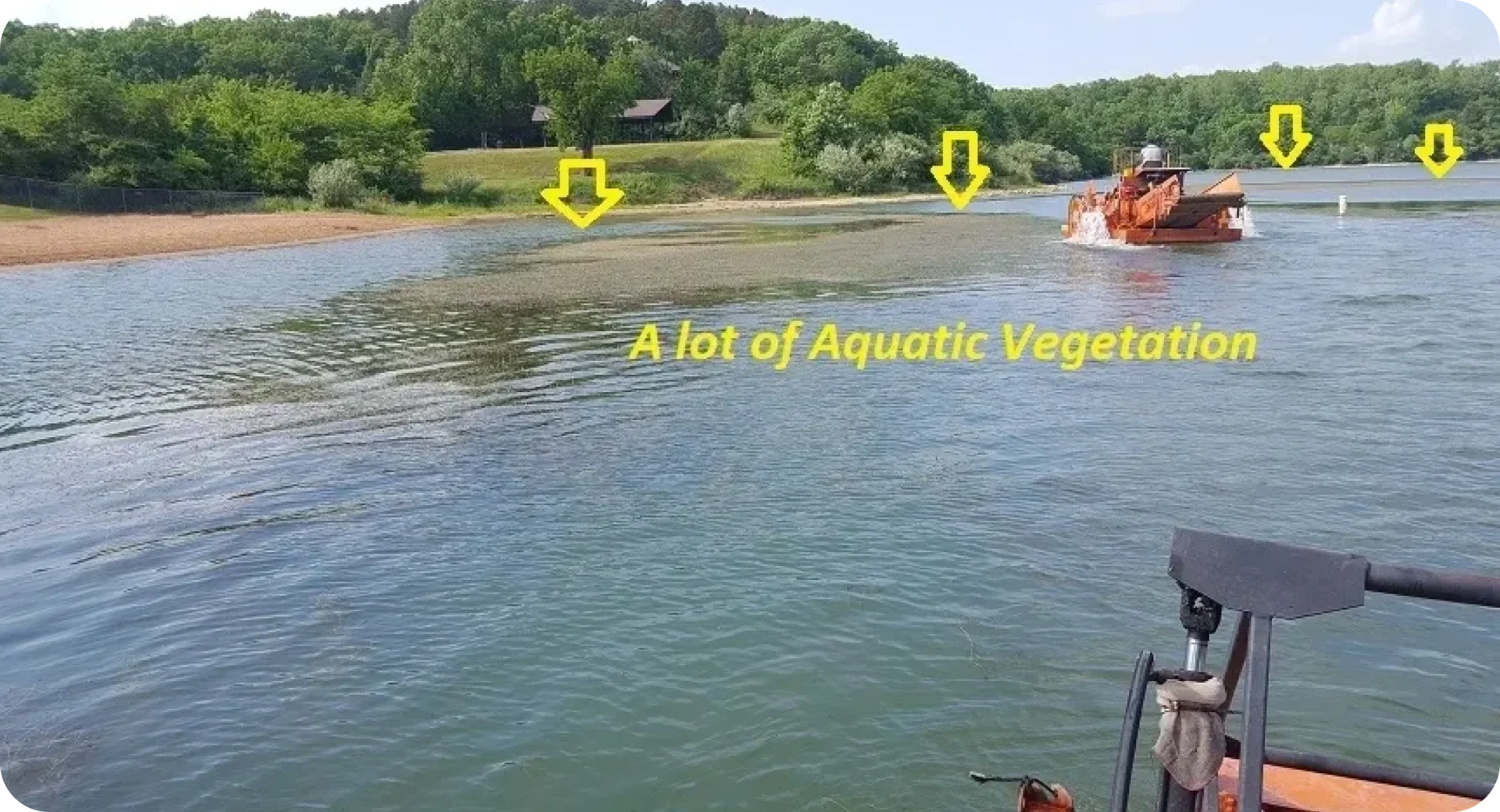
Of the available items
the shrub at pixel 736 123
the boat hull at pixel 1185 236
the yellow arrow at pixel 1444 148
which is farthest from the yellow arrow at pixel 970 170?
the boat hull at pixel 1185 236

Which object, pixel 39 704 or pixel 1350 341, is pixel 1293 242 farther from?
pixel 39 704

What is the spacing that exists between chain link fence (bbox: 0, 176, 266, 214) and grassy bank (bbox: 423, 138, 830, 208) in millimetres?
18438

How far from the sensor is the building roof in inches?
4665

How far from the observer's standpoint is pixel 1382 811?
4.38 meters

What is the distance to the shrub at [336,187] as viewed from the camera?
74875 mm

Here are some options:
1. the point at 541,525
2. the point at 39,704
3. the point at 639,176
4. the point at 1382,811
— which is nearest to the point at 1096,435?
the point at 541,525

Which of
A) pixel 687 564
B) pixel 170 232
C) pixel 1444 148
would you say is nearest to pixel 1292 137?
pixel 1444 148

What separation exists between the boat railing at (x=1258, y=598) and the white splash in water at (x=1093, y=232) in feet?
128

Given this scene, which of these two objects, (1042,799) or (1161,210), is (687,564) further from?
(1161,210)

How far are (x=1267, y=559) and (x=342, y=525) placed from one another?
9.78 m

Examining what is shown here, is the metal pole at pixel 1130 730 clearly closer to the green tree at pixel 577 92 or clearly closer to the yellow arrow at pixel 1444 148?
the green tree at pixel 577 92

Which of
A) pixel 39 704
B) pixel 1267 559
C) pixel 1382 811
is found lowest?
pixel 39 704

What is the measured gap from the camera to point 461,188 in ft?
278

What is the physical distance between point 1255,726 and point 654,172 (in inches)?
3838
